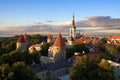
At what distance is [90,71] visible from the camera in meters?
36.2

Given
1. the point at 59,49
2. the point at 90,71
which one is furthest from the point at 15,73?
the point at 59,49

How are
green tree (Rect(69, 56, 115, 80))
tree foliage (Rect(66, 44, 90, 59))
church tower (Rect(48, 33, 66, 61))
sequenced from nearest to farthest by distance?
green tree (Rect(69, 56, 115, 80))
church tower (Rect(48, 33, 66, 61))
tree foliage (Rect(66, 44, 90, 59))

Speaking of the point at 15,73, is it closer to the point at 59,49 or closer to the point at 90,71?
the point at 90,71

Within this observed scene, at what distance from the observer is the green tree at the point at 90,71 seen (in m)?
35.6

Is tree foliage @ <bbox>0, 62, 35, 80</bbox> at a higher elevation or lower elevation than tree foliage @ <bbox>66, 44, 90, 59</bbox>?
higher

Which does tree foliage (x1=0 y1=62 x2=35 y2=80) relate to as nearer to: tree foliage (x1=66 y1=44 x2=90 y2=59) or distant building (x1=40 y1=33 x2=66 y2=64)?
distant building (x1=40 y1=33 x2=66 y2=64)

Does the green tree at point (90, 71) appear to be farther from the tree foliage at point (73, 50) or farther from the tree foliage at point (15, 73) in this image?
the tree foliage at point (73, 50)

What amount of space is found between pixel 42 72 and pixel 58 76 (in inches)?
134

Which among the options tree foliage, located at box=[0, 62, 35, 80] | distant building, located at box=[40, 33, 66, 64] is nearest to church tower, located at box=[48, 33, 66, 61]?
distant building, located at box=[40, 33, 66, 64]

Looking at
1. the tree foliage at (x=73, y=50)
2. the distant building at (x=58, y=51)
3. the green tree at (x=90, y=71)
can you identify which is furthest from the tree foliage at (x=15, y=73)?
the tree foliage at (x=73, y=50)

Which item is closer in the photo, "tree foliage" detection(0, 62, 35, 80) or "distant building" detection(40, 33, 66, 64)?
"tree foliage" detection(0, 62, 35, 80)

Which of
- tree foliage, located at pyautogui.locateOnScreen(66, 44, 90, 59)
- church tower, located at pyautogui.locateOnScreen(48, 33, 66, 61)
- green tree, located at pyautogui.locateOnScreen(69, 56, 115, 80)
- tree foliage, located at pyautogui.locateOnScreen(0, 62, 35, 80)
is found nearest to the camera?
tree foliage, located at pyautogui.locateOnScreen(0, 62, 35, 80)

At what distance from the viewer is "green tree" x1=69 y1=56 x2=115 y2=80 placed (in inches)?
1401

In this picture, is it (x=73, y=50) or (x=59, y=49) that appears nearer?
(x=59, y=49)
